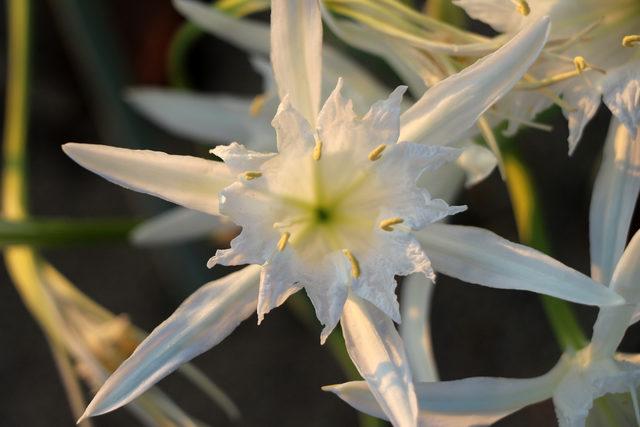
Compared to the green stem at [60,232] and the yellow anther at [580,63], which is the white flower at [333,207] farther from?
the green stem at [60,232]

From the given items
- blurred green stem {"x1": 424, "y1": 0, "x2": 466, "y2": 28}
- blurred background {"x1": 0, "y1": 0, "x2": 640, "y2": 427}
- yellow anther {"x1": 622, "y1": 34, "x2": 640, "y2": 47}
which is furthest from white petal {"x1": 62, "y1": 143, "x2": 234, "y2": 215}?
blurred background {"x1": 0, "y1": 0, "x2": 640, "y2": 427}

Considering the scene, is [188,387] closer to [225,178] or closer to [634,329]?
[634,329]

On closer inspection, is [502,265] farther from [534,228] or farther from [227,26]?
[227,26]

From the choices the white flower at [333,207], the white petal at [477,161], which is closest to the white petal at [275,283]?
the white flower at [333,207]

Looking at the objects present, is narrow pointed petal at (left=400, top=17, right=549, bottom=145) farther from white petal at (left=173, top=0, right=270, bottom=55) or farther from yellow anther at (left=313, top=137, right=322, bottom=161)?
white petal at (left=173, top=0, right=270, bottom=55)

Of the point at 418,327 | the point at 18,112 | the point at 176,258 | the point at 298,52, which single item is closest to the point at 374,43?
the point at 298,52
